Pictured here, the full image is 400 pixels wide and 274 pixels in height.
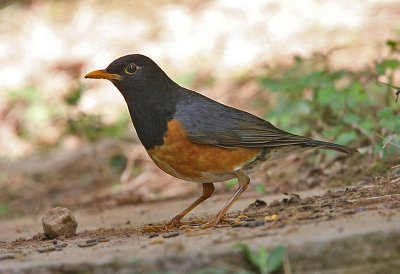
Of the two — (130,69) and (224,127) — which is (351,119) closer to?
(224,127)

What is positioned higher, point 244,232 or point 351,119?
point 351,119

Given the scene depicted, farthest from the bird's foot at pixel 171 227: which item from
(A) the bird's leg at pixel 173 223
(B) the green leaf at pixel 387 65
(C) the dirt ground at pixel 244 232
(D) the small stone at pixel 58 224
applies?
(B) the green leaf at pixel 387 65

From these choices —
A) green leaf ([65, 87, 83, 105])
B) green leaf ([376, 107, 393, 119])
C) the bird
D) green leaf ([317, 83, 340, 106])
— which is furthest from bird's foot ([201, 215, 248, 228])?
green leaf ([65, 87, 83, 105])

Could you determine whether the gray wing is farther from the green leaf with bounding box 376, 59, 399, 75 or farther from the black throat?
the green leaf with bounding box 376, 59, 399, 75

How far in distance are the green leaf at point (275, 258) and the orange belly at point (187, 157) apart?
6.00ft

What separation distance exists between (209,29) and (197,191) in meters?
6.18

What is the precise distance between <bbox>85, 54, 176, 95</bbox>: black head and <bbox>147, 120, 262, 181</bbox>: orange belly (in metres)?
0.49

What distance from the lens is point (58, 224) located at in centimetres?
459

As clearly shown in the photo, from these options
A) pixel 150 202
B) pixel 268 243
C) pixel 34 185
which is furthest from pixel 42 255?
pixel 34 185

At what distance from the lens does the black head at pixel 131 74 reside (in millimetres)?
4918

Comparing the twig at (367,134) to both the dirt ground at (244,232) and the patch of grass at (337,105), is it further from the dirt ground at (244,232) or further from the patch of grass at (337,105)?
the dirt ground at (244,232)

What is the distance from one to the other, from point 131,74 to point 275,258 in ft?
8.75

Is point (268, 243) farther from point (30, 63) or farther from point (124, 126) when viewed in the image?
point (30, 63)

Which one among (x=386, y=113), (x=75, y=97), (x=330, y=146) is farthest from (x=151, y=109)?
(x=75, y=97)
